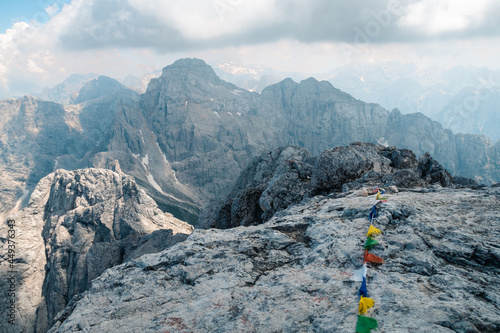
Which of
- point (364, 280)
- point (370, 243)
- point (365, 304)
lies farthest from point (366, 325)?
point (370, 243)

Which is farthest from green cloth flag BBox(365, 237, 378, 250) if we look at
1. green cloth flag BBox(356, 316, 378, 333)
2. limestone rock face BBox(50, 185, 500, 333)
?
green cloth flag BBox(356, 316, 378, 333)

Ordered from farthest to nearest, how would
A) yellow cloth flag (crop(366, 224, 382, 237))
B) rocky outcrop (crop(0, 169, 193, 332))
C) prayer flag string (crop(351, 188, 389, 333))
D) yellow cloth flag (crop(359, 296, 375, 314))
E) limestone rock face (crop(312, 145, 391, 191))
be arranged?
rocky outcrop (crop(0, 169, 193, 332)) → limestone rock face (crop(312, 145, 391, 191)) → yellow cloth flag (crop(366, 224, 382, 237)) → yellow cloth flag (crop(359, 296, 375, 314)) → prayer flag string (crop(351, 188, 389, 333))

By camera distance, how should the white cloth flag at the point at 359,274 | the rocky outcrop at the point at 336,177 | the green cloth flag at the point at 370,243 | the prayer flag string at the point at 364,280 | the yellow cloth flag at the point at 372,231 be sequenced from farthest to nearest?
the rocky outcrop at the point at 336,177
the yellow cloth flag at the point at 372,231
the green cloth flag at the point at 370,243
the white cloth flag at the point at 359,274
the prayer flag string at the point at 364,280

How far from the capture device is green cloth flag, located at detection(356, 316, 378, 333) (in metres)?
7.65

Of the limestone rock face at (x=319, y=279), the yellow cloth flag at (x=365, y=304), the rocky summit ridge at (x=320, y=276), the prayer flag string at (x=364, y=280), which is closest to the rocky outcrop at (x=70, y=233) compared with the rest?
the rocky summit ridge at (x=320, y=276)

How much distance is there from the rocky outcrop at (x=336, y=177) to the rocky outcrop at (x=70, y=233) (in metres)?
41.2

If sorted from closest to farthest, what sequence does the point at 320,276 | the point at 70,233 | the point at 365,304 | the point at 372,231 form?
the point at 365,304 < the point at 320,276 < the point at 372,231 < the point at 70,233

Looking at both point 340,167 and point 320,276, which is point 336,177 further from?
point 320,276

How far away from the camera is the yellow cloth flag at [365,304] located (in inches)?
331

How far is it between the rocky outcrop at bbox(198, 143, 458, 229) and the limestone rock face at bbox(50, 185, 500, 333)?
1220 centimetres

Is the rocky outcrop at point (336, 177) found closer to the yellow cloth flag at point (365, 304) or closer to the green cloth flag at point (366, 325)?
the yellow cloth flag at point (365, 304)

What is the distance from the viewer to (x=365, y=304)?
8547 millimetres

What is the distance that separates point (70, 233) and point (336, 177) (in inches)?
4986

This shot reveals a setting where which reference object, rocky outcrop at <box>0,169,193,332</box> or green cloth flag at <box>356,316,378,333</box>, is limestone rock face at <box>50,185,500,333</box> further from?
rocky outcrop at <box>0,169,193,332</box>
